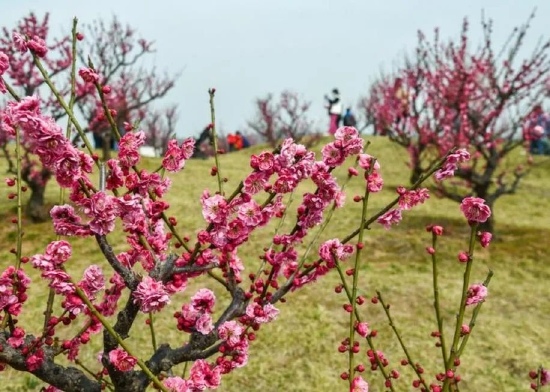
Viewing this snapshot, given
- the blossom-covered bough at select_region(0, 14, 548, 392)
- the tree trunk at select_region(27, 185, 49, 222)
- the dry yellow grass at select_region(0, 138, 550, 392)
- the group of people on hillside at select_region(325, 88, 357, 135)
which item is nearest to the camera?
the blossom-covered bough at select_region(0, 14, 548, 392)

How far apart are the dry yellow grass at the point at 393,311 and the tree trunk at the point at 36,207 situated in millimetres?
378

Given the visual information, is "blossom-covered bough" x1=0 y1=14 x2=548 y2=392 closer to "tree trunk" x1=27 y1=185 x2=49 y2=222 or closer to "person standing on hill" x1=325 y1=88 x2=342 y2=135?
"tree trunk" x1=27 y1=185 x2=49 y2=222

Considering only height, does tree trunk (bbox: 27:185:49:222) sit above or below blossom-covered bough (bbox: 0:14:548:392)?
below

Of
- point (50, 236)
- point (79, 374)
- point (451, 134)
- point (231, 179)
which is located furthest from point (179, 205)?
point (79, 374)

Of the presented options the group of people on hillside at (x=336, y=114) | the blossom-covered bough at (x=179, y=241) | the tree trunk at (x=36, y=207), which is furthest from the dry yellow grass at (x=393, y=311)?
the group of people on hillside at (x=336, y=114)

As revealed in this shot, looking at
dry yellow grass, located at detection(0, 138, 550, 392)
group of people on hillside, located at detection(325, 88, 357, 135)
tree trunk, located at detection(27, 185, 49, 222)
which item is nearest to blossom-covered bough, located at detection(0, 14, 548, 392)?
dry yellow grass, located at detection(0, 138, 550, 392)

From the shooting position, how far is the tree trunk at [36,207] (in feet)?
35.2

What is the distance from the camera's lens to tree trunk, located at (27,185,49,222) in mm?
10742

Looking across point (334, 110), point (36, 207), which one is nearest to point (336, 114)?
point (334, 110)

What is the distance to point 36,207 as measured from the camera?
1079cm

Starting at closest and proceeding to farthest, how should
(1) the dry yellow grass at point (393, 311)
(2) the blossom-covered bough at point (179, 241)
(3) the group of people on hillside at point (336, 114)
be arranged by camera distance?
(2) the blossom-covered bough at point (179, 241), (1) the dry yellow grass at point (393, 311), (3) the group of people on hillside at point (336, 114)

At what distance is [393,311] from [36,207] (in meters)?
7.62

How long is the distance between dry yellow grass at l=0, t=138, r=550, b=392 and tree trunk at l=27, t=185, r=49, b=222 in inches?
14.9

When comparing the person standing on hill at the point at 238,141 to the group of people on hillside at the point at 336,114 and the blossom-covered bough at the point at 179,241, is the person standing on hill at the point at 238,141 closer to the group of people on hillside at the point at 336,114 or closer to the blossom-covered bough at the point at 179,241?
the group of people on hillside at the point at 336,114
